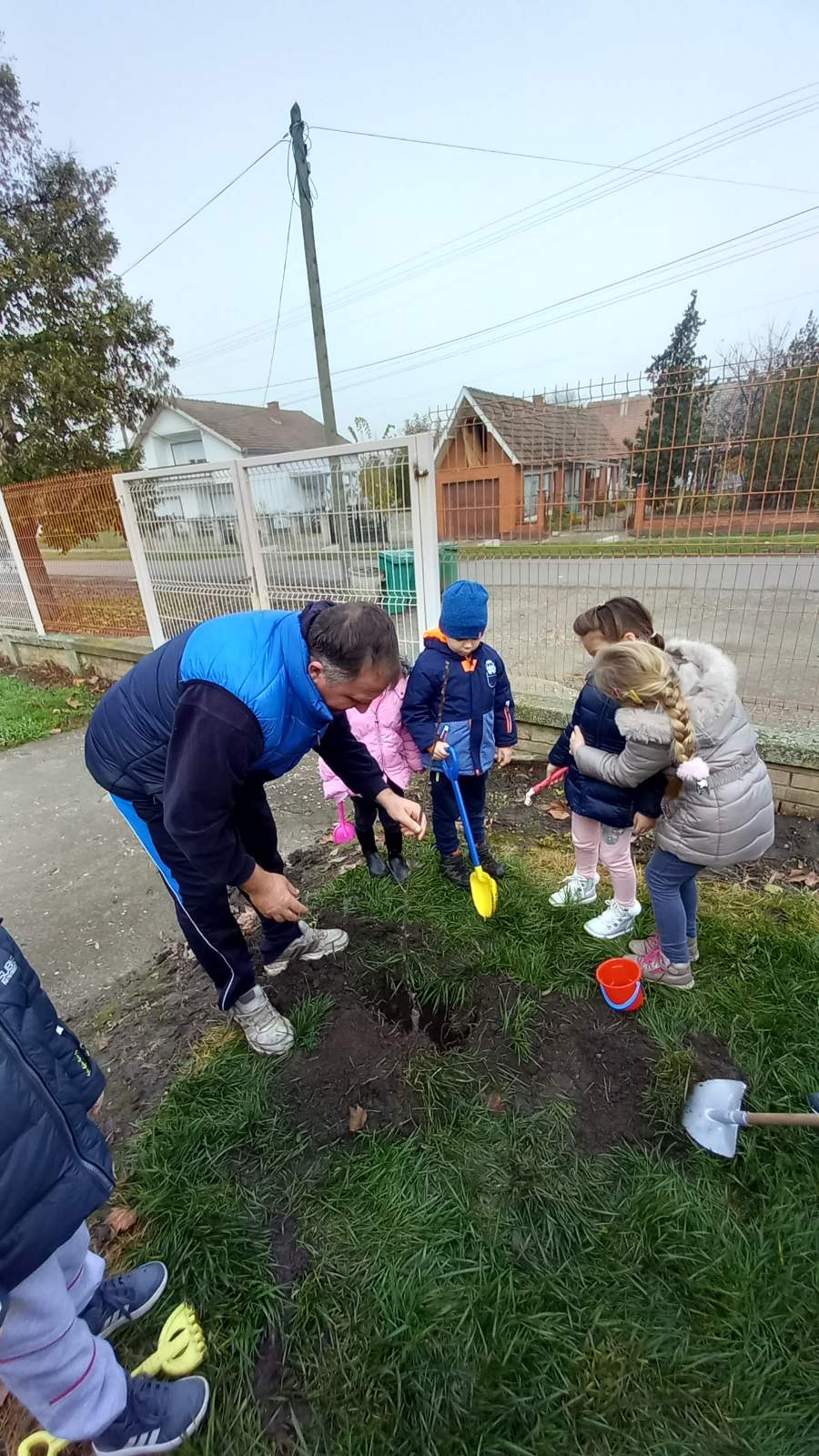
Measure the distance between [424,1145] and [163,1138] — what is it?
0.81 metres

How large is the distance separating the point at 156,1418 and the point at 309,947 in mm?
1445

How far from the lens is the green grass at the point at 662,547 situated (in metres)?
3.36

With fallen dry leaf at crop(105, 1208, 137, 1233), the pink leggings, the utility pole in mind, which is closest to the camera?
fallen dry leaf at crop(105, 1208, 137, 1233)

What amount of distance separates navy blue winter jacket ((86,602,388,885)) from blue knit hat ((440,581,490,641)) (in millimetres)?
1087

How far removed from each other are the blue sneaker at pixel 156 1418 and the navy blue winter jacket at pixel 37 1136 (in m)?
0.56

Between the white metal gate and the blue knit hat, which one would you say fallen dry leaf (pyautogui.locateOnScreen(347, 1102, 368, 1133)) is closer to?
the blue knit hat

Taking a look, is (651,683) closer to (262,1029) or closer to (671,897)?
(671,897)

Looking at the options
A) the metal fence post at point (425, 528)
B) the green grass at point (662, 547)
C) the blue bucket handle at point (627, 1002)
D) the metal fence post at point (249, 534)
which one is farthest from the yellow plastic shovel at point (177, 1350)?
the metal fence post at point (249, 534)

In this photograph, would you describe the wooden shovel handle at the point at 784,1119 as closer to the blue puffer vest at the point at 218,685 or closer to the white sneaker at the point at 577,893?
the white sneaker at the point at 577,893

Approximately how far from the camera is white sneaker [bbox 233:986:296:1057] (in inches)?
85.0

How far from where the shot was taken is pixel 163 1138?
1892 mm

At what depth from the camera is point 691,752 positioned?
75.1 inches

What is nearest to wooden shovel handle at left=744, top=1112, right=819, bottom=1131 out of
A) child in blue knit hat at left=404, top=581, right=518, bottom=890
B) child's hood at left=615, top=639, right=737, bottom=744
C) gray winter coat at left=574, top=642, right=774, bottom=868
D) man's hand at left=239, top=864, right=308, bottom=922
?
gray winter coat at left=574, top=642, right=774, bottom=868

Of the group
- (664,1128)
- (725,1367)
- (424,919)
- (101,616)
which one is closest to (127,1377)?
(725,1367)
